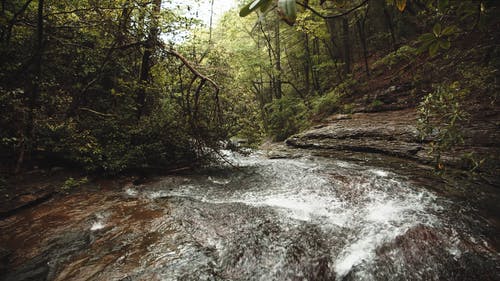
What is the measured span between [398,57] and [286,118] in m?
6.77

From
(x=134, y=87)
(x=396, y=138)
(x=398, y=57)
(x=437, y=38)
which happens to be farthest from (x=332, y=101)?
(x=437, y=38)

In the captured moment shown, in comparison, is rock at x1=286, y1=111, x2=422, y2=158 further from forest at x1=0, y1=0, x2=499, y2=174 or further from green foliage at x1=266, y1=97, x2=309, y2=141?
green foliage at x1=266, y1=97, x2=309, y2=141

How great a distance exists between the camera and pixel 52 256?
2.85 meters

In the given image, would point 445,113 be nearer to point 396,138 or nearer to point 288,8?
point 396,138

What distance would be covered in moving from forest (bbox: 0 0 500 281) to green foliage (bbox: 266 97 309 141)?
421 cm

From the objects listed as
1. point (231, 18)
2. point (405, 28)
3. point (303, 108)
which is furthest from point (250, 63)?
point (405, 28)

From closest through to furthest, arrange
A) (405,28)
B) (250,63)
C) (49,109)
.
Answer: (49,109) < (405,28) < (250,63)

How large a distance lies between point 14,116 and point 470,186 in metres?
8.17

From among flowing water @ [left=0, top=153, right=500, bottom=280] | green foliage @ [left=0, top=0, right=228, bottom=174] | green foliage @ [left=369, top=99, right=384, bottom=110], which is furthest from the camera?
green foliage @ [left=369, top=99, right=384, bottom=110]

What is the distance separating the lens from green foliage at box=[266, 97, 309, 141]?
45.3 feet

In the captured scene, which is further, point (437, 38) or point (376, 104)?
point (376, 104)

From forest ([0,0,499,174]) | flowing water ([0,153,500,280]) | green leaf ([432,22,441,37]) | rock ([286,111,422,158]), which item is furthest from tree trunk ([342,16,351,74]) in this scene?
green leaf ([432,22,441,37])

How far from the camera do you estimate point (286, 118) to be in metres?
15.3

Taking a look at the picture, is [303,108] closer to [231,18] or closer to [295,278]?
[231,18]
